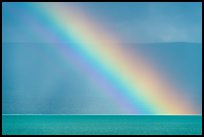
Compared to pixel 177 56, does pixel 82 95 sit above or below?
below

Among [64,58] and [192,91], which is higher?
[64,58]

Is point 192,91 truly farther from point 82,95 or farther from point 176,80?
point 82,95

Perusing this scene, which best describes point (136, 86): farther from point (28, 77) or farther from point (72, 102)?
point (28, 77)

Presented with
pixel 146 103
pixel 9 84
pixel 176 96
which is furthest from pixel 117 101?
pixel 9 84

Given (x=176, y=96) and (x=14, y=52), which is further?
(x=14, y=52)

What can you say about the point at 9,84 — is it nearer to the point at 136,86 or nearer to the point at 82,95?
the point at 82,95

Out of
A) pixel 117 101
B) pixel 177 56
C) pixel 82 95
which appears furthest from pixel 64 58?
pixel 177 56

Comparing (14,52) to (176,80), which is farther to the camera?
(14,52)
